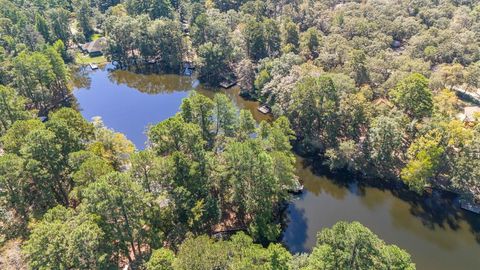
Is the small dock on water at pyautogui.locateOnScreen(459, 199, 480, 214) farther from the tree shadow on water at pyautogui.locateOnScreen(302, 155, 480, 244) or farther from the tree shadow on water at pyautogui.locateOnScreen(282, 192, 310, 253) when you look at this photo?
the tree shadow on water at pyautogui.locateOnScreen(282, 192, 310, 253)

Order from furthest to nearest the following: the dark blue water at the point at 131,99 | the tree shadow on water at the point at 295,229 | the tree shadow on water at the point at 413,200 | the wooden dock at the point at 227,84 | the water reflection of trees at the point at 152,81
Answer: the water reflection of trees at the point at 152,81 < the wooden dock at the point at 227,84 < the dark blue water at the point at 131,99 < the tree shadow on water at the point at 413,200 < the tree shadow on water at the point at 295,229

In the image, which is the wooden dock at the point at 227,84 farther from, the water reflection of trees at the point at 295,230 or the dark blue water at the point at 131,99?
the water reflection of trees at the point at 295,230

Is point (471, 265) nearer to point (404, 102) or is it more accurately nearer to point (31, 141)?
point (404, 102)

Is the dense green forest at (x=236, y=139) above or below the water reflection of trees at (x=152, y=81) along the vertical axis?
above

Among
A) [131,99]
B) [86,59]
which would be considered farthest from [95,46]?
[131,99]

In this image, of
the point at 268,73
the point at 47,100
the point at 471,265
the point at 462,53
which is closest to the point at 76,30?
the point at 47,100

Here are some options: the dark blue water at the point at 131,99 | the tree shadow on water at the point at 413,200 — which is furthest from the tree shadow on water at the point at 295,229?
the dark blue water at the point at 131,99
